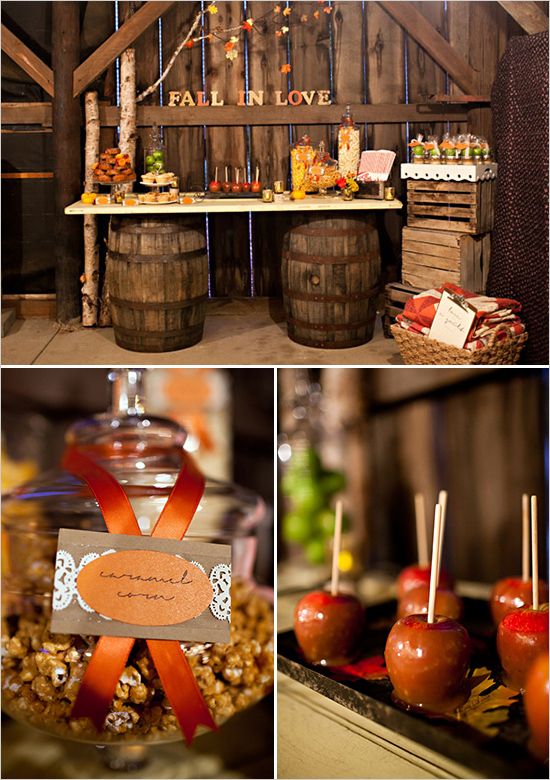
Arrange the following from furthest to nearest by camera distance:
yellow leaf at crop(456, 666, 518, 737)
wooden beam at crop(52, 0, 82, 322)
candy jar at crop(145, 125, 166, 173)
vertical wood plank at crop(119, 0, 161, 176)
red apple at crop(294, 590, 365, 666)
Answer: vertical wood plank at crop(119, 0, 161, 176), wooden beam at crop(52, 0, 82, 322), candy jar at crop(145, 125, 166, 173), red apple at crop(294, 590, 365, 666), yellow leaf at crop(456, 666, 518, 737)

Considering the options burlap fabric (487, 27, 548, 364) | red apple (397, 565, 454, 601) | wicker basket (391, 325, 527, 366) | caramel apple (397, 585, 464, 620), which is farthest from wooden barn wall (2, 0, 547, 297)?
caramel apple (397, 585, 464, 620)

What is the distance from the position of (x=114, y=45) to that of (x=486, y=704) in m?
4.49

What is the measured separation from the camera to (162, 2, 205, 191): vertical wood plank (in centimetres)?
530

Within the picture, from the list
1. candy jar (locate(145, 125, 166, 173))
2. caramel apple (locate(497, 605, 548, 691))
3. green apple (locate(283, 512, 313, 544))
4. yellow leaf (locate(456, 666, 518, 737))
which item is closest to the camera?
yellow leaf (locate(456, 666, 518, 737))

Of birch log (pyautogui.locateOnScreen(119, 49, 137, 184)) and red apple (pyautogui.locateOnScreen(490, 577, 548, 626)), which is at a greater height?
birch log (pyautogui.locateOnScreen(119, 49, 137, 184))

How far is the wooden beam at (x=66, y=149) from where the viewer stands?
505cm

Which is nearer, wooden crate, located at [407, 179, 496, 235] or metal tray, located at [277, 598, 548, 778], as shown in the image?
metal tray, located at [277, 598, 548, 778]

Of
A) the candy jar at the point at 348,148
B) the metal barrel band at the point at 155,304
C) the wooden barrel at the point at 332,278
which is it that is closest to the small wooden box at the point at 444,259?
the wooden barrel at the point at 332,278

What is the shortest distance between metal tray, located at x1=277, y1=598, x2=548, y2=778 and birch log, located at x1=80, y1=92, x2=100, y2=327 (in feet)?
12.0

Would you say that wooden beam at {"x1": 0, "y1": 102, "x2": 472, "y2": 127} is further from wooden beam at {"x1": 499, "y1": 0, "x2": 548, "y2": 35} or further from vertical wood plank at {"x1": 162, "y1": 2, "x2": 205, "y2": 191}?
wooden beam at {"x1": 499, "y1": 0, "x2": 548, "y2": 35}

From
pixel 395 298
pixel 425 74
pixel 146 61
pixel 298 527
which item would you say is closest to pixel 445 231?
pixel 395 298

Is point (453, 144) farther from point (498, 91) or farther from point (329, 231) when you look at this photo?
point (329, 231)

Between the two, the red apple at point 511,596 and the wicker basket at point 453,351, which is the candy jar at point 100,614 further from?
the wicker basket at point 453,351

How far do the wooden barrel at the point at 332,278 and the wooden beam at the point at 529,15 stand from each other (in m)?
1.28
